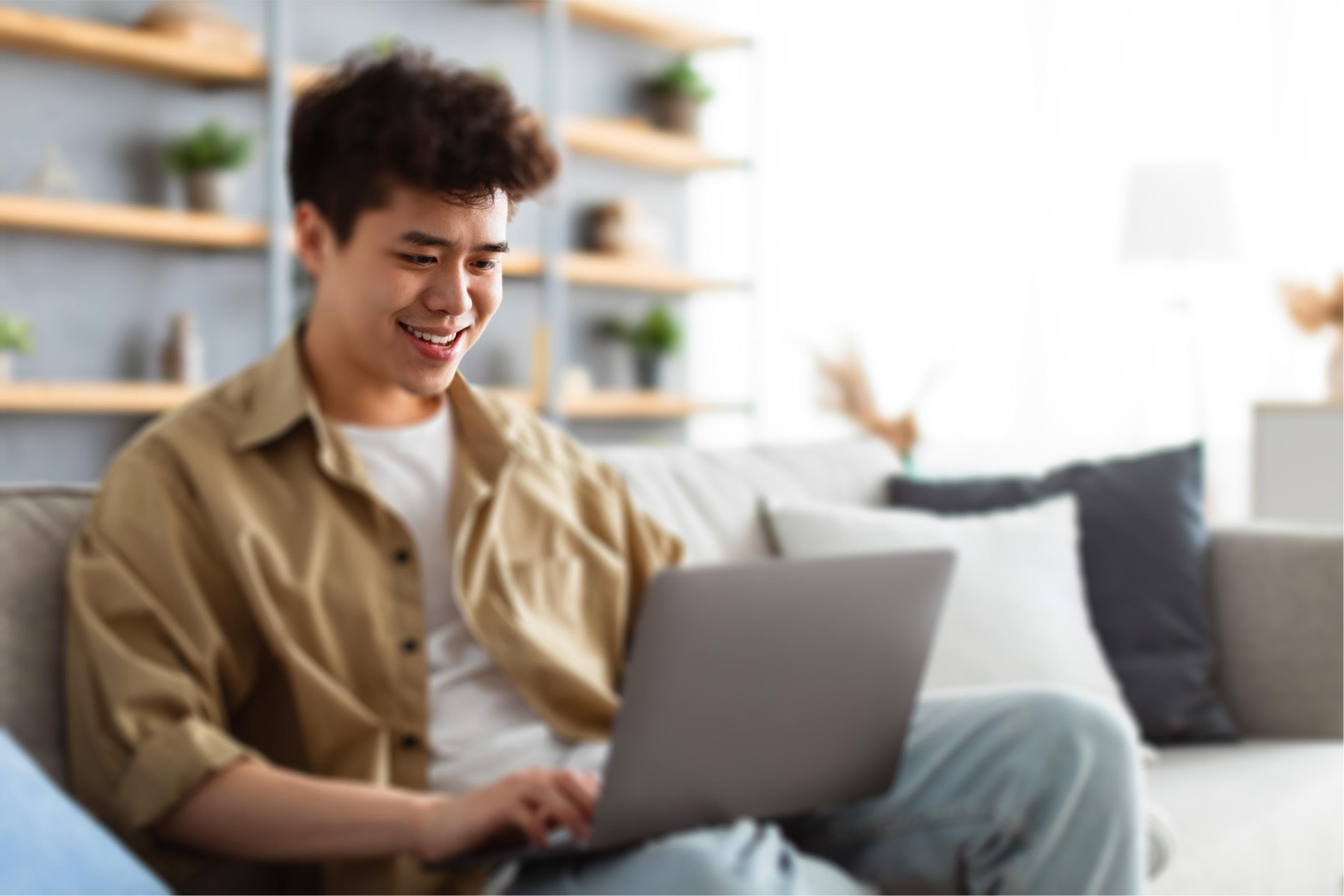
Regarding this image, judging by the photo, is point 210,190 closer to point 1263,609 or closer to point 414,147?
point 1263,609

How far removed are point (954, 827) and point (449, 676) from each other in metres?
→ 0.49

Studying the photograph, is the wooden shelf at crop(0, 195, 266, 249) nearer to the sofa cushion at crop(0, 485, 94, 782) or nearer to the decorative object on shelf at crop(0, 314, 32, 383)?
the decorative object on shelf at crop(0, 314, 32, 383)

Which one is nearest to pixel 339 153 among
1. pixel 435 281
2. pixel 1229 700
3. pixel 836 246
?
pixel 435 281

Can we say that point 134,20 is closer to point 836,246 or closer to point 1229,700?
point 836,246

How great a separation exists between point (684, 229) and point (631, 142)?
0.62 m

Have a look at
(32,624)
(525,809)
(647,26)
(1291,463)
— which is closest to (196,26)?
(647,26)

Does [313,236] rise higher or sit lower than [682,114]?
lower

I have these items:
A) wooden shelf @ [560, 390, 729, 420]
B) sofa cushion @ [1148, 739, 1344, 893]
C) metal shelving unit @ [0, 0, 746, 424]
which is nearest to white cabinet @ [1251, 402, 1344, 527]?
sofa cushion @ [1148, 739, 1344, 893]

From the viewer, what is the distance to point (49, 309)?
3.29 m

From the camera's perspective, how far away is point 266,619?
1.11 m

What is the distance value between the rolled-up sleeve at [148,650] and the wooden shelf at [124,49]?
7.40ft

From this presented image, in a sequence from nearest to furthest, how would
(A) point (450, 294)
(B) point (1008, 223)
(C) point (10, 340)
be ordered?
1. (A) point (450, 294)
2. (C) point (10, 340)
3. (B) point (1008, 223)

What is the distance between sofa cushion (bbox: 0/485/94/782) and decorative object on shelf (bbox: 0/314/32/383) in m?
2.08

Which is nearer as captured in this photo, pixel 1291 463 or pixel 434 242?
pixel 434 242
